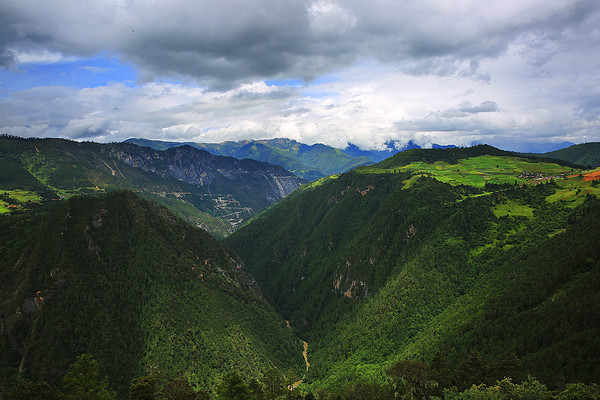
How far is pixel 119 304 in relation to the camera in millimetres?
143500

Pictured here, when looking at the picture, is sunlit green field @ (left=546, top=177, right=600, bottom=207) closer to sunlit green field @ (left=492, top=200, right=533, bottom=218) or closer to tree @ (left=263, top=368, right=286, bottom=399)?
sunlit green field @ (left=492, top=200, right=533, bottom=218)

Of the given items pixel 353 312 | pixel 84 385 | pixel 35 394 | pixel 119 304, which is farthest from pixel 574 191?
pixel 119 304

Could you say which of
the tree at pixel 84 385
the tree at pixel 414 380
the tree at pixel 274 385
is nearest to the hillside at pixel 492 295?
the tree at pixel 414 380

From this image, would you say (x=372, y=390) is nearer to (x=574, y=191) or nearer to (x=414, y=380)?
(x=414, y=380)

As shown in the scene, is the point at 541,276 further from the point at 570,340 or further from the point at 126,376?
the point at 126,376

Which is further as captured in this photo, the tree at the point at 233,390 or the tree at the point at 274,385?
the tree at the point at 274,385

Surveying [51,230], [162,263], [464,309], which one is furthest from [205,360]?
[464,309]

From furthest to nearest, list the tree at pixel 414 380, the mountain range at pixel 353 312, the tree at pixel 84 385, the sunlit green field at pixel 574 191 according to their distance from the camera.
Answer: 1. the sunlit green field at pixel 574 191
2. the mountain range at pixel 353 312
3. the tree at pixel 414 380
4. the tree at pixel 84 385

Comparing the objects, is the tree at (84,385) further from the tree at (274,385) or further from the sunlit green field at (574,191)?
the sunlit green field at (574,191)

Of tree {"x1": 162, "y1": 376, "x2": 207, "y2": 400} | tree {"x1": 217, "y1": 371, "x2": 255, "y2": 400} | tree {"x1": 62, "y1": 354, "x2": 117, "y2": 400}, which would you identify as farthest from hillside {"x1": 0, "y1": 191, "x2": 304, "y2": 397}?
Result: tree {"x1": 217, "y1": 371, "x2": 255, "y2": 400}

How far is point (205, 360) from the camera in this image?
472ft

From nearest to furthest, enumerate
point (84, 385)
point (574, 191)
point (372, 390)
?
1. point (84, 385)
2. point (372, 390)
3. point (574, 191)

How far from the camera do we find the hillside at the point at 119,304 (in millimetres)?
120250

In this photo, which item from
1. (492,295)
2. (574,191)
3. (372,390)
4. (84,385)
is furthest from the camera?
(574,191)
